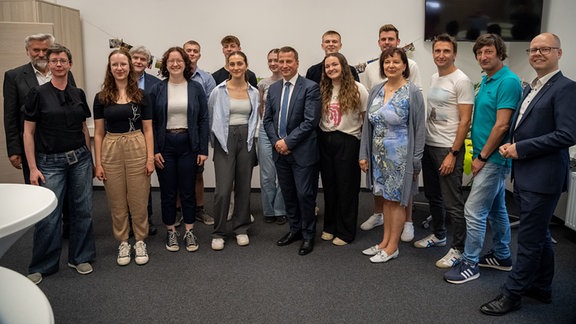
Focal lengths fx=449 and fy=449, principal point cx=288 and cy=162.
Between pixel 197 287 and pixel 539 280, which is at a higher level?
pixel 539 280

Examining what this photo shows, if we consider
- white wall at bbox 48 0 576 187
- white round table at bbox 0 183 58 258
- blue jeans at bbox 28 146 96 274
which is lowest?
blue jeans at bbox 28 146 96 274

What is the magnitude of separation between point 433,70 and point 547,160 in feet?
9.62

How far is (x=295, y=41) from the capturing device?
16.2 ft

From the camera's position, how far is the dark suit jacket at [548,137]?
2125mm

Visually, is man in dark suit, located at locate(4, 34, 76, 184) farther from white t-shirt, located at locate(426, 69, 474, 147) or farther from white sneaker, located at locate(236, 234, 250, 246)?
white t-shirt, located at locate(426, 69, 474, 147)

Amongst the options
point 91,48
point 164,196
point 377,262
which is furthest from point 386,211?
point 91,48

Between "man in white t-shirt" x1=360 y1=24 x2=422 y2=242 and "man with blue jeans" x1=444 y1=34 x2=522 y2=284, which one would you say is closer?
"man with blue jeans" x1=444 y1=34 x2=522 y2=284

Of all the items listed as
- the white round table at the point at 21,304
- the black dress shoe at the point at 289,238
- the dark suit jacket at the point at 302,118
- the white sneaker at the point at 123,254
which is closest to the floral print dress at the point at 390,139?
the dark suit jacket at the point at 302,118

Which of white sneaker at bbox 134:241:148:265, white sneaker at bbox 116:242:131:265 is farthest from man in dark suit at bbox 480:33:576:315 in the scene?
white sneaker at bbox 116:242:131:265

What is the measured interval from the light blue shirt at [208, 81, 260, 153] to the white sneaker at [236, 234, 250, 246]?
70 cm

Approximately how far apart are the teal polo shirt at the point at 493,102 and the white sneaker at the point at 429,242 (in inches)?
37.1

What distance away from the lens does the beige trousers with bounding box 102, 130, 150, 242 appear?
2.97 m

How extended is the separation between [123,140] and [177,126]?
410 mm

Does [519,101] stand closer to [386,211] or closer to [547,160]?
[547,160]
